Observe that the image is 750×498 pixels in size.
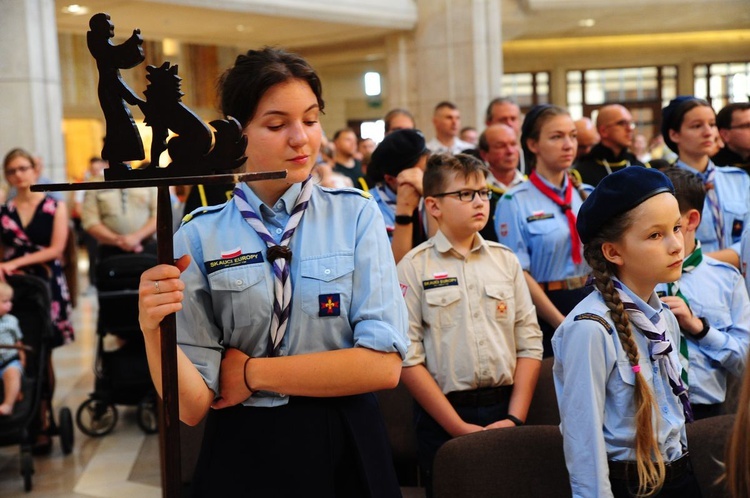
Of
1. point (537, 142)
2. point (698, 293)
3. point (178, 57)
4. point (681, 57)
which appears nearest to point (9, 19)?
point (537, 142)

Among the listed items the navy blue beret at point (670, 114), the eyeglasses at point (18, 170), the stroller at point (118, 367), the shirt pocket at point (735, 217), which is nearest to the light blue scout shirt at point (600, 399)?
the shirt pocket at point (735, 217)

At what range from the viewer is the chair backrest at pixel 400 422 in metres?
3.50

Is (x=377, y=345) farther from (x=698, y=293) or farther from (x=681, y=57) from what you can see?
(x=681, y=57)

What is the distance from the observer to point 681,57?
20.6 m

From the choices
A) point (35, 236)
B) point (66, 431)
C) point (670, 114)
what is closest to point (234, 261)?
point (670, 114)

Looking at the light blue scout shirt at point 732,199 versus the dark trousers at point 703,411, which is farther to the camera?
the light blue scout shirt at point 732,199

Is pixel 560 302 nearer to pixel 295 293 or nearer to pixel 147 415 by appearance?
pixel 295 293

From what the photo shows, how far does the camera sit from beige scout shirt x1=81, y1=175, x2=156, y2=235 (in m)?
7.42

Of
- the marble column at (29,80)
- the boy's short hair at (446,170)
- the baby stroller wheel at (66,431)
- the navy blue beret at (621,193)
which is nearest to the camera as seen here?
the navy blue beret at (621,193)

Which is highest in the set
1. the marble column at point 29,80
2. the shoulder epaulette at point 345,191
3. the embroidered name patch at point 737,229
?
the marble column at point 29,80

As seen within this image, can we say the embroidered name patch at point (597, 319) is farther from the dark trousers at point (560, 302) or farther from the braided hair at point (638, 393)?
the dark trousers at point (560, 302)

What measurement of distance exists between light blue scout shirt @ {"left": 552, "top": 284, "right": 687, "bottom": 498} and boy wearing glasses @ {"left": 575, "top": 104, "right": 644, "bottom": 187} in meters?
3.74

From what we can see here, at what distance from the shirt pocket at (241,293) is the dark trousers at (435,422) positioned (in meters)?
1.54

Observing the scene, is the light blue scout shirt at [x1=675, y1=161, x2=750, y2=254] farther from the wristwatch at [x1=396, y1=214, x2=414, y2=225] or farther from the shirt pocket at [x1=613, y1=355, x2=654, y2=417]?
the shirt pocket at [x1=613, y1=355, x2=654, y2=417]
